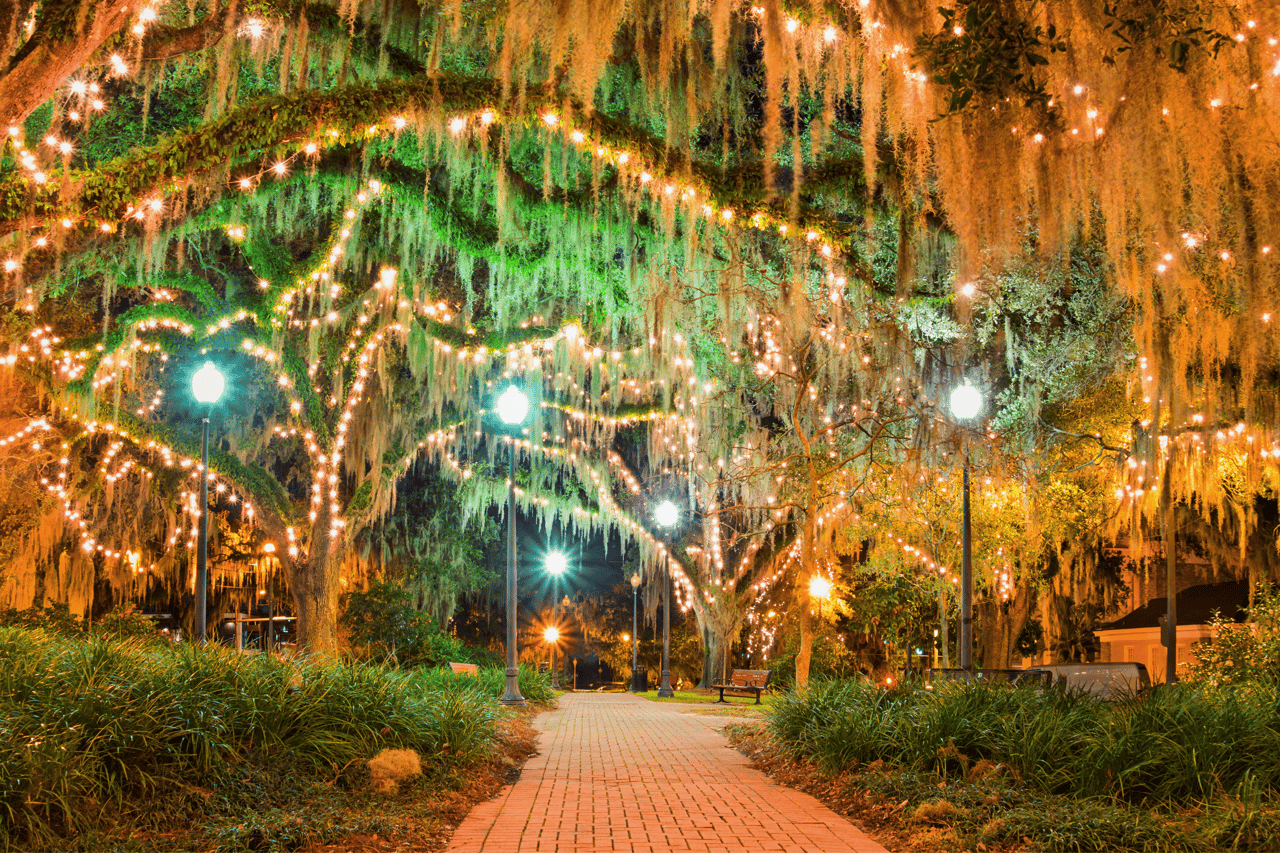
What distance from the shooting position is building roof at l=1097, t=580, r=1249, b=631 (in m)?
23.8

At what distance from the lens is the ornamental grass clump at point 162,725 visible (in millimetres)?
4801

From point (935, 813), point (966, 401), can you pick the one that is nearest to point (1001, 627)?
point (966, 401)

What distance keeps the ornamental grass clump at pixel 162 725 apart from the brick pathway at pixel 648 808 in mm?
993

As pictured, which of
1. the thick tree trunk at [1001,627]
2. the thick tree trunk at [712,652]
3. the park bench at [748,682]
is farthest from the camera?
the thick tree trunk at [712,652]

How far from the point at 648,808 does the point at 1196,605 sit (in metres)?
23.5

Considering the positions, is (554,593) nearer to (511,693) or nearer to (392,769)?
(511,693)

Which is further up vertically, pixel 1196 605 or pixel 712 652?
pixel 1196 605

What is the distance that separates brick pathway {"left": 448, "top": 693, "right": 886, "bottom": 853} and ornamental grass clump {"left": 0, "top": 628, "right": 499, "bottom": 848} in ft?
3.26

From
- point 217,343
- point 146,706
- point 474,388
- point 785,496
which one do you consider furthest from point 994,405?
point 146,706

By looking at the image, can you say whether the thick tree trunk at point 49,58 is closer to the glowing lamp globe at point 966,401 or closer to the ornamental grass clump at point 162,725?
the ornamental grass clump at point 162,725

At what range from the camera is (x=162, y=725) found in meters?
5.61

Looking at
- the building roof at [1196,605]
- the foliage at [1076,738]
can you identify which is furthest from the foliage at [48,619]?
the building roof at [1196,605]

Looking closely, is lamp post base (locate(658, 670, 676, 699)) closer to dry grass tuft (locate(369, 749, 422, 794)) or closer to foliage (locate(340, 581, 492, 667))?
foliage (locate(340, 581, 492, 667))

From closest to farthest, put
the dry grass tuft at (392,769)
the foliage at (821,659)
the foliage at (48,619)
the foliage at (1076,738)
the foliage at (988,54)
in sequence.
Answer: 1. the foliage at (1076,738)
2. the foliage at (988,54)
3. the dry grass tuft at (392,769)
4. the foliage at (48,619)
5. the foliage at (821,659)
